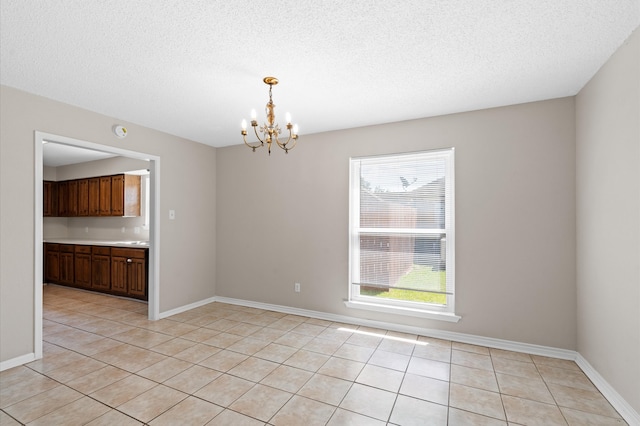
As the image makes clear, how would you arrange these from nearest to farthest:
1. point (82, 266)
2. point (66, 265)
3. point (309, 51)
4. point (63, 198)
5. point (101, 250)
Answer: point (309, 51) < point (101, 250) < point (82, 266) < point (66, 265) < point (63, 198)

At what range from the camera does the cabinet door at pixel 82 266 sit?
555 cm

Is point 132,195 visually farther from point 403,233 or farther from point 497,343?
point 497,343

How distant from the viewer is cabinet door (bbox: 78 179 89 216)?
625 cm

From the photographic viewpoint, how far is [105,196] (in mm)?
5934

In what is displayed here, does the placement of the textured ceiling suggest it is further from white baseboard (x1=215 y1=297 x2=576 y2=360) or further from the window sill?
white baseboard (x1=215 y1=297 x2=576 y2=360)

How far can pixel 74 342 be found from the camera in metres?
3.32

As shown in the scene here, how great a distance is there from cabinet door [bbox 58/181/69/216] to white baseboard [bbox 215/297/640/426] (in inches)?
180

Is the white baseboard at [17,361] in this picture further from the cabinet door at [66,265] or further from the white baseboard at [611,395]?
the white baseboard at [611,395]

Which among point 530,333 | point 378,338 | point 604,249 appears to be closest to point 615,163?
point 604,249

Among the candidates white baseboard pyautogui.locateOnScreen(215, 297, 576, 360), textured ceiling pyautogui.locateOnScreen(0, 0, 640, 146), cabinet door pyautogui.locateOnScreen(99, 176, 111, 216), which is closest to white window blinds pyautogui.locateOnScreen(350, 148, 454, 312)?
white baseboard pyautogui.locateOnScreen(215, 297, 576, 360)

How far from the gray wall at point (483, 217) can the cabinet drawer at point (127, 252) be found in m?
2.14

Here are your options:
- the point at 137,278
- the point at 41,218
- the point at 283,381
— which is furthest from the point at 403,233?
the point at 137,278

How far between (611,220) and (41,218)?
4907 mm

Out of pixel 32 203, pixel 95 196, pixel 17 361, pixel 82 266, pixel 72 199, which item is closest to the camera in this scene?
pixel 17 361
